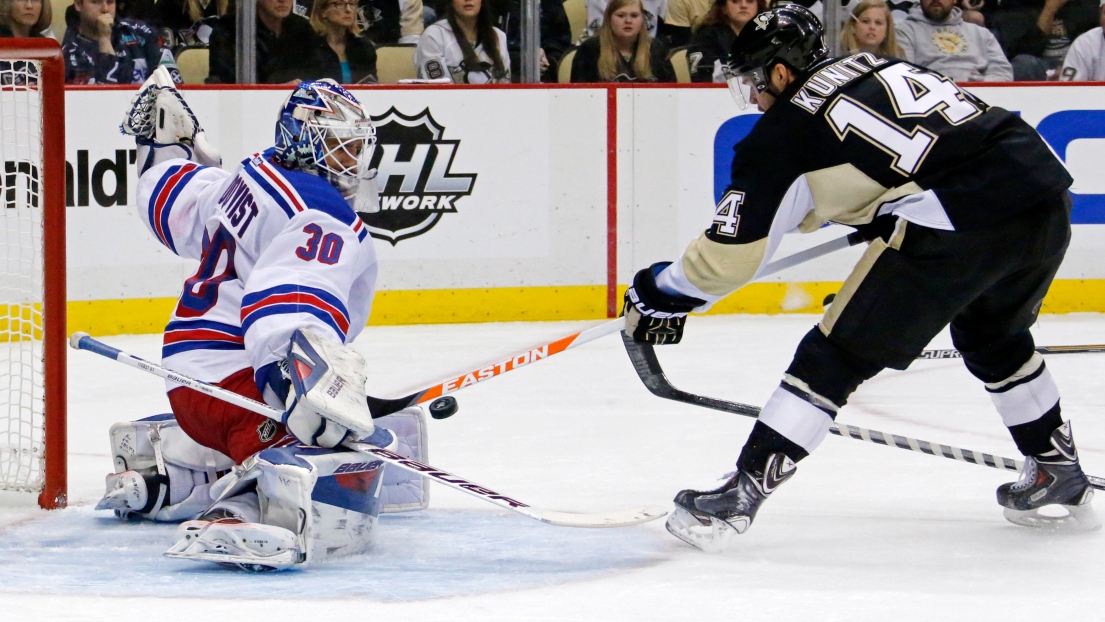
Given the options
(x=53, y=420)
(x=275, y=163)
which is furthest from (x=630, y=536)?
(x=53, y=420)

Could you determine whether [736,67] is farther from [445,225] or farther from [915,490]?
[445,225]

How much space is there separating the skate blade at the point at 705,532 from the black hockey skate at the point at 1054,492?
0.60m

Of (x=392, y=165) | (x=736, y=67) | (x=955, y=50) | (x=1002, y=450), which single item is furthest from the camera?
(x=955, y=50)

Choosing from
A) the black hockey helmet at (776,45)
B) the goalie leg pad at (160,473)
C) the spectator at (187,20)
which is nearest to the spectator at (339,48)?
the spectator at (187,20)

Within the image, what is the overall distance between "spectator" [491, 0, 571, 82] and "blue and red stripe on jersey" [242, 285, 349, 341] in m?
3.52

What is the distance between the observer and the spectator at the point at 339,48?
580 cm

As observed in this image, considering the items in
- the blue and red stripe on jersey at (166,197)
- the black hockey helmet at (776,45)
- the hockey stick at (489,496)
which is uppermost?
the black hockey helmet at (776,45)

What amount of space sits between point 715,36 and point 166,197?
3461 millimetres

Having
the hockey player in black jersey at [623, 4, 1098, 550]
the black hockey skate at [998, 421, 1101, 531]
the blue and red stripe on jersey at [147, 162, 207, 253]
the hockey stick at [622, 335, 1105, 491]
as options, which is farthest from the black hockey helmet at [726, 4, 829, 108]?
the blue and red stripe on jersey at [147, 162, 207, 253]

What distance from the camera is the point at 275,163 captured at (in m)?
2.75

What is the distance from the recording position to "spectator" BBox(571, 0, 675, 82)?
5934mm

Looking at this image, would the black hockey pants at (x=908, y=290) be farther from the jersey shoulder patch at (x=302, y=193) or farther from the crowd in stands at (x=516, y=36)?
the crowd in stands at (x=516, y=36)

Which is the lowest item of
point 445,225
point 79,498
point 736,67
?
point 79,498

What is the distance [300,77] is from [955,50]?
2687 millimetres
